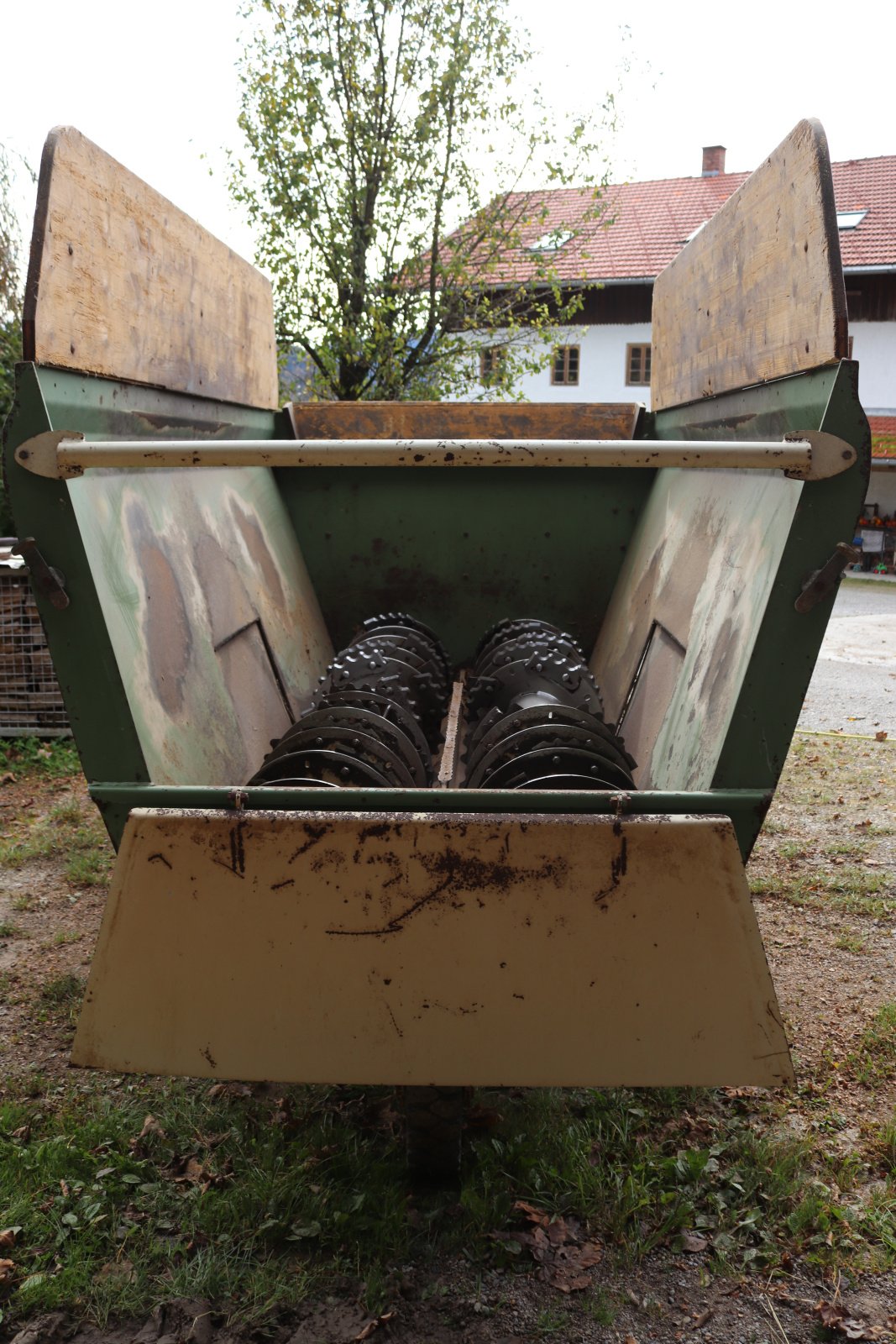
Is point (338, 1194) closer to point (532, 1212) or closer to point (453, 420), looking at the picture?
point (532, 1212)

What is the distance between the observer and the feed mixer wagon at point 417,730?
1.54m

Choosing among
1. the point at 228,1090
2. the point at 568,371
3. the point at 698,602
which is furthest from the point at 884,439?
the point at 228,1090

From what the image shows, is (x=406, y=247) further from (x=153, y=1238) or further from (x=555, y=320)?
(x=153, y=1238)

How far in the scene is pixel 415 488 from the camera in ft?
12.6

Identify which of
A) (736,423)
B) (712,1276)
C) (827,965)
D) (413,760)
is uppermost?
(736,423)

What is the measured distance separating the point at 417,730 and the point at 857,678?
18.5ft

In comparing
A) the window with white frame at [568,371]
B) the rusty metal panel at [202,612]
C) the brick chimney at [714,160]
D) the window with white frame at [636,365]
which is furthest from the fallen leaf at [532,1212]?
the brick chimney at [714,160]

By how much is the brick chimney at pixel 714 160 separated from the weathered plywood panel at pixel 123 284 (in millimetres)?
24349

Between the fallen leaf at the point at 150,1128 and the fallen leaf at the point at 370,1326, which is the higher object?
the fallen leaf at the point at 370,1326

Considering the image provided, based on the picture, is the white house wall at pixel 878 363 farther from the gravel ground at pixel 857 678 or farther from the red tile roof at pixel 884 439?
the gravel ground at pixel 857 678

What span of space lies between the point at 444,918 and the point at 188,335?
198 centimetres

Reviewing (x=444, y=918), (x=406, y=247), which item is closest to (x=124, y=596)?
(x=444, y=918)

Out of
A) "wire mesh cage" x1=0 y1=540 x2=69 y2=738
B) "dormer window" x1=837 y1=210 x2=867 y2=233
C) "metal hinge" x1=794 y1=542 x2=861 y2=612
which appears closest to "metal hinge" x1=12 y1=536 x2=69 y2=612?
"metal hinge" x1=794 y1=542 x2=861 y2=612

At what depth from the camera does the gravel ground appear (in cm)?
600
